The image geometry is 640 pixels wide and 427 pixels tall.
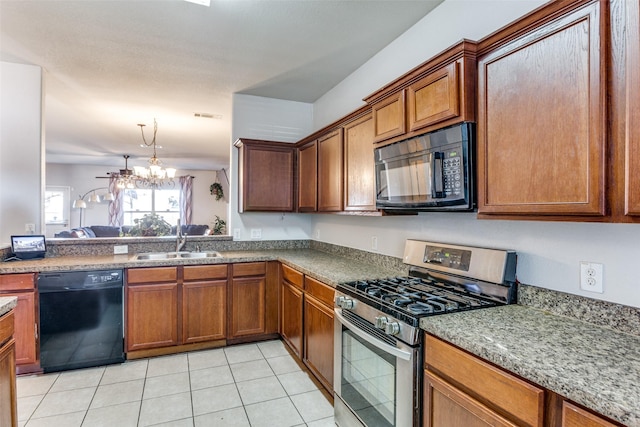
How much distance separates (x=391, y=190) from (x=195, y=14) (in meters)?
1.80

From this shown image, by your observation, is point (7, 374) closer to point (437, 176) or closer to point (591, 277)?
point (437, 176)

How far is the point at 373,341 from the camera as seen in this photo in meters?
1.70

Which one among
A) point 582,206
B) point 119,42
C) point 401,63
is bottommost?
point 582,206

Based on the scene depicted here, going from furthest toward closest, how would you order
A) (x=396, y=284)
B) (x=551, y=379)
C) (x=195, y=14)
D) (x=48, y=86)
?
(x=48, y=86) < (x=195, y=14) < (x=396, y=284) < (x=551, y=379)

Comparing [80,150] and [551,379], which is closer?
[551,379]

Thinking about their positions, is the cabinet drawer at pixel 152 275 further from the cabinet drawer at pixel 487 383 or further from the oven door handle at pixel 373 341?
the cabinet drawer at pixel 487 383

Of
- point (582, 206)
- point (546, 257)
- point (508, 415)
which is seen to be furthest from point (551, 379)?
point (546, 257)

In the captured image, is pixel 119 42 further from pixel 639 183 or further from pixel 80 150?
pixel 80 150

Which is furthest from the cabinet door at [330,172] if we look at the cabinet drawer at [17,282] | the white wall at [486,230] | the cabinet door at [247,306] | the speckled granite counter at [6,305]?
the cabinet drawer at [17,282]

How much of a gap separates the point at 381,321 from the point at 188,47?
102 inches

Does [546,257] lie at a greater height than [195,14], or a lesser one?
lesser

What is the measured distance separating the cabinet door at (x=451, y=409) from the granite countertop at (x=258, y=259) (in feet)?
2.93

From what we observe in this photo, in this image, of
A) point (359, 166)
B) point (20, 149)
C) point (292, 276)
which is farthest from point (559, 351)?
point (20, 149)

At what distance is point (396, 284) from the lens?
2.09 meters
